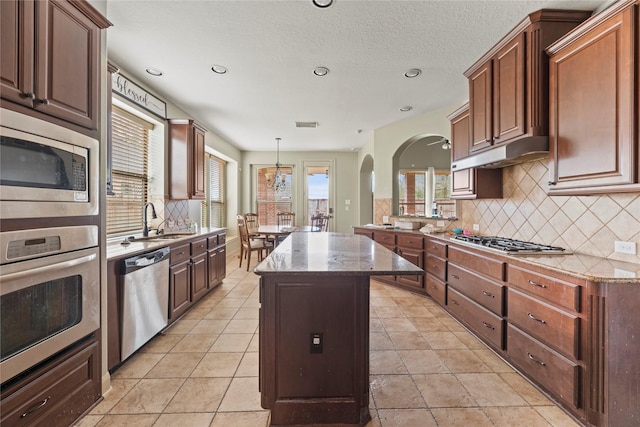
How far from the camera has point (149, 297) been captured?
2354mm

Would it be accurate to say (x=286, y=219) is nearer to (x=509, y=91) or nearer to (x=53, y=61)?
(x=509, y=91)

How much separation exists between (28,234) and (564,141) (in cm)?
312

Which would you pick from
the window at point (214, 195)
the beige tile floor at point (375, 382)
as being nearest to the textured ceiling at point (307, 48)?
the window at point (214, 195)

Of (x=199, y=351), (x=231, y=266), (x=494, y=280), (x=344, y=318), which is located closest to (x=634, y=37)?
(x=494, y=280)

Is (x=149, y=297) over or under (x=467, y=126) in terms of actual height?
under

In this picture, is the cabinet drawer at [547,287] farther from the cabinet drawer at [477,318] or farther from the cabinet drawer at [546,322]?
the cabinet drawer at [477,318]

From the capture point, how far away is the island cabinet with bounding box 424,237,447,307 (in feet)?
10.3

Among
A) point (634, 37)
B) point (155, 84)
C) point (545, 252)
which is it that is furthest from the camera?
point (155, 84)

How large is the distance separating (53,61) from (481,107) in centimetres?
308

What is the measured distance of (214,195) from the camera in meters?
6.18

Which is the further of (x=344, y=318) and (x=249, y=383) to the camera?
(x=249, y=383)

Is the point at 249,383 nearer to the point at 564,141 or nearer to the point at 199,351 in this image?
the point at 199,351

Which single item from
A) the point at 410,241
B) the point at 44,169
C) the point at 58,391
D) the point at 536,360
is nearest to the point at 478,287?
the point at 536,360

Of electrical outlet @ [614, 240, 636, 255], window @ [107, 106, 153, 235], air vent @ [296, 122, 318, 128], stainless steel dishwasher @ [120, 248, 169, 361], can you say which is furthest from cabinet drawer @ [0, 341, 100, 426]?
air vent @ [296, 122, 318, 128]
